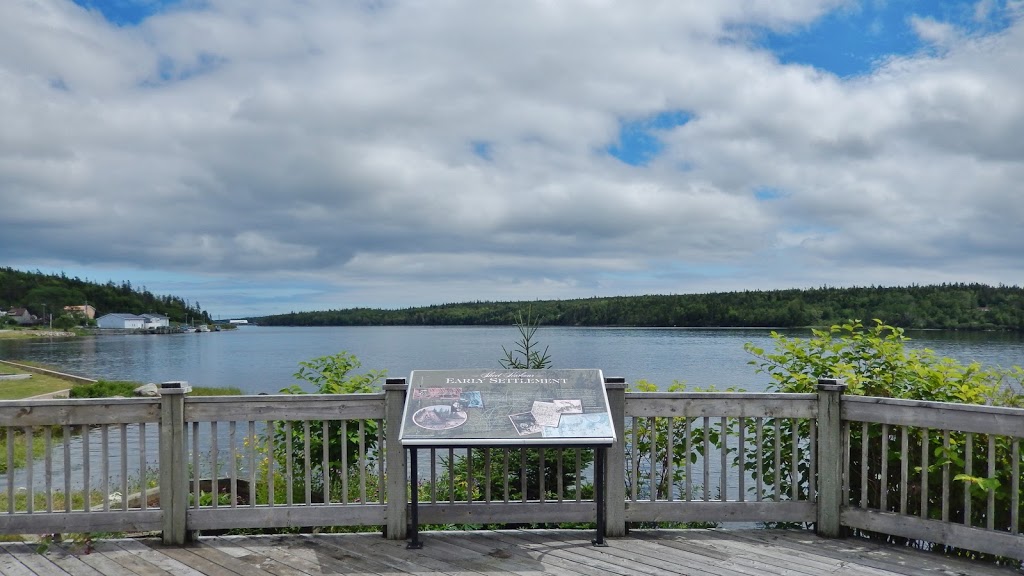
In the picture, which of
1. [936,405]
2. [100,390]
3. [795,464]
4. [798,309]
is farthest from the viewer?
[798,309]

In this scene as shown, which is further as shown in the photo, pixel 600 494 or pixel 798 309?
pixel 798 309

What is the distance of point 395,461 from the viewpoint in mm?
5172

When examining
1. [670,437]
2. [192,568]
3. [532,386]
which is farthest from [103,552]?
[670,437]

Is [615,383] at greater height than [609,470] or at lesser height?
greater

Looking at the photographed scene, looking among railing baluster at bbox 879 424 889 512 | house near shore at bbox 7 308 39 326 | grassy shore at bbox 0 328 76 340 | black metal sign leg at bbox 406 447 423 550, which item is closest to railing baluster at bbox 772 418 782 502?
railing baluster at bbox 879 424 889 512

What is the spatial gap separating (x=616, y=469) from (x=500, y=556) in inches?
40.6

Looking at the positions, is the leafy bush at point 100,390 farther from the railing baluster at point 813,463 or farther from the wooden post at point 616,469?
the railing baluster at point 813,463

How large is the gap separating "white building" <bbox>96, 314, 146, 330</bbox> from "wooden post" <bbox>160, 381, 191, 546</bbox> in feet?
580

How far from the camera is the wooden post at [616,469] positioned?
5242 mm

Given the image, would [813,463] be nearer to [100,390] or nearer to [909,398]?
[909,398]

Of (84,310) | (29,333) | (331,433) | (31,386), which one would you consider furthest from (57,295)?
(331,433)

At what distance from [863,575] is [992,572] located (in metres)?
0.82

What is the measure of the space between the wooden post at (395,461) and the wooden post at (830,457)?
2944mm

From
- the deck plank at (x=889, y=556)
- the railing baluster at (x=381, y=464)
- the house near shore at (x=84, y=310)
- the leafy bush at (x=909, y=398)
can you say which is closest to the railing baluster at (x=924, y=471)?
the leafy bush at (x=909, y=398)
